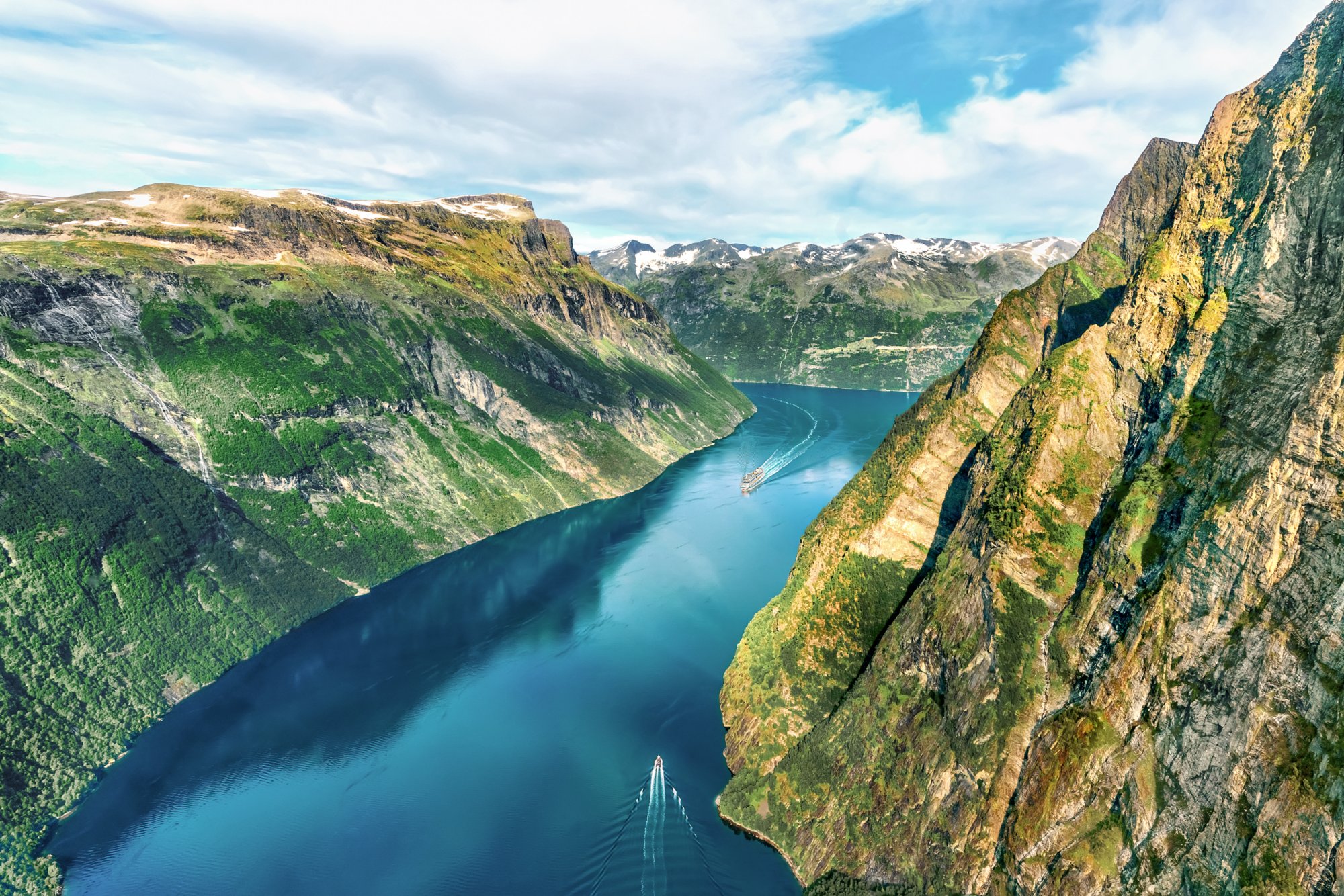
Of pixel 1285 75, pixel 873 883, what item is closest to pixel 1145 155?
pixel 1285 75

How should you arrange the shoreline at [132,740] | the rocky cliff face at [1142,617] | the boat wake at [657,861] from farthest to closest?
1. the shoreline at [132,740]
2. the boat wake at [657,861]
3. the rocky cliff face at [1142,617]

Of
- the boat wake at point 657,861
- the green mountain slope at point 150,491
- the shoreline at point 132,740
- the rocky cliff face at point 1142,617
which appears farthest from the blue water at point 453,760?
the rocky cliff face at point 1142,617

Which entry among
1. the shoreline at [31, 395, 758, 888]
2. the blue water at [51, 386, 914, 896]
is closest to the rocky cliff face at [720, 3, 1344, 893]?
the blue water at [51, 386, 914, 896]

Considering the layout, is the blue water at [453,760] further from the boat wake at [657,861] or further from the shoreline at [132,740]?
the shoreline at [132,740]

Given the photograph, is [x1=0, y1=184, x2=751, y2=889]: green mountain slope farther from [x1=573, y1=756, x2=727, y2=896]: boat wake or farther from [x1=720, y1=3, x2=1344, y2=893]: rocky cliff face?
[x1=720, y1=3, x2=1344, y2=893]: rocky cliff face

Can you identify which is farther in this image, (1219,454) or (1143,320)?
(1143,320)

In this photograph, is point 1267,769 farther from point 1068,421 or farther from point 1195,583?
point 1068,421

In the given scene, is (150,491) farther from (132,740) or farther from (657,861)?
(657,861)
